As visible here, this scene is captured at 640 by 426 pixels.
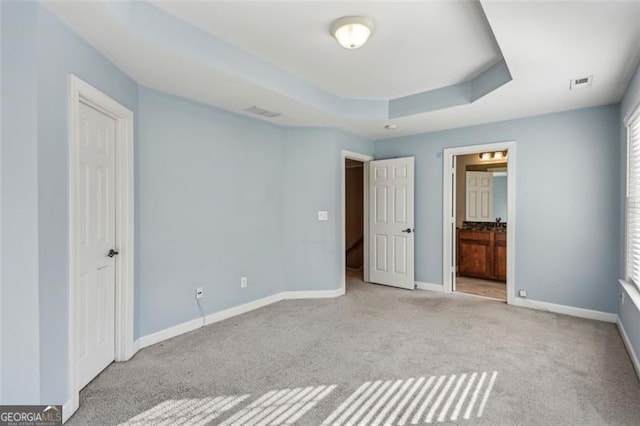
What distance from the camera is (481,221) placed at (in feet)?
20.2

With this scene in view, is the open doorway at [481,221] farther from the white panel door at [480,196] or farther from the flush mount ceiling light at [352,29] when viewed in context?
the flush mount ceiling light at [352,29]

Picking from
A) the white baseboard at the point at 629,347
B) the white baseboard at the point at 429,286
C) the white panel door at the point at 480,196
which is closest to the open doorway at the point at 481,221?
the white panel door at the point at 480,196

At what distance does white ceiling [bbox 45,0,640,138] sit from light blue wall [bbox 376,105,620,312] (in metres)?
0.31

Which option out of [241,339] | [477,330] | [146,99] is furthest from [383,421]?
[146,99]

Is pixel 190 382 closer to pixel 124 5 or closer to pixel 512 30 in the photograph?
pixel 124 5

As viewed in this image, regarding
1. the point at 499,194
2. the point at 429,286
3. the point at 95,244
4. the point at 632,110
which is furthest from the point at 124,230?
the point at 499,194

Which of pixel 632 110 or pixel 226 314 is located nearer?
pixel 632 110

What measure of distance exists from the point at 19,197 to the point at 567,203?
4.89 meters

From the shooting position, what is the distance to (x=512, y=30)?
7.01ft

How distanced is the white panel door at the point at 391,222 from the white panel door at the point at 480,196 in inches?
72.0

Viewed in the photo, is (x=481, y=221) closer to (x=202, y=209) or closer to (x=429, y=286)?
(x=429, y=286)

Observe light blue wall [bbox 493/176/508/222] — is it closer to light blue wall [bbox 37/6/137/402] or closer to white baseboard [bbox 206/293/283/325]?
white baseboard [bbox 206/293/283/325]

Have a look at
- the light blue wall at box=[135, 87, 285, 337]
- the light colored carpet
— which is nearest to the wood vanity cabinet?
the light colored carpet

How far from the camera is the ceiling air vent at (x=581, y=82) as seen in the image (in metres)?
2.91
